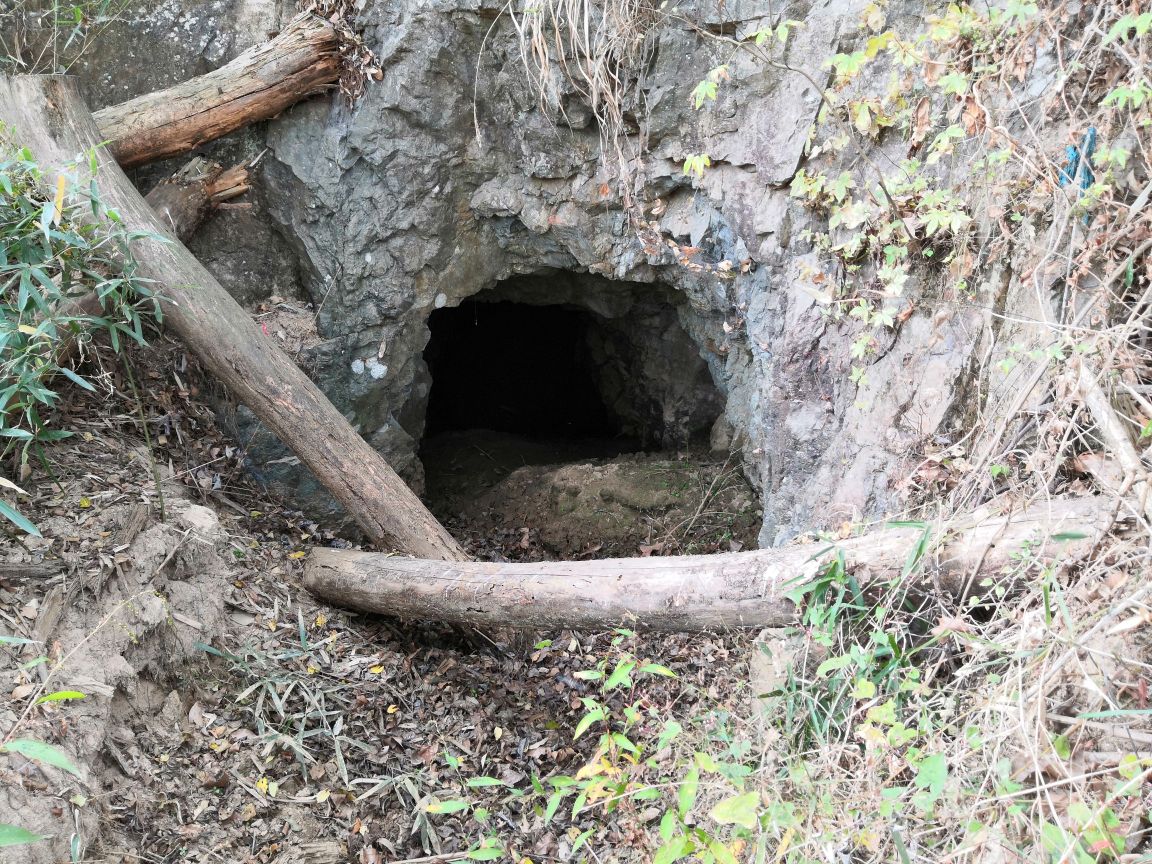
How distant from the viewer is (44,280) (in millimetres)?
2771

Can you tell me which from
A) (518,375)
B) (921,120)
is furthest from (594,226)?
(518,375)

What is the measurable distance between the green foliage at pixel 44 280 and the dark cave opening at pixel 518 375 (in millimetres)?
4123

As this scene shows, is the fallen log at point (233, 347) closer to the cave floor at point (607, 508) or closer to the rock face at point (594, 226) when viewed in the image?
the rock face at point (594, 226)

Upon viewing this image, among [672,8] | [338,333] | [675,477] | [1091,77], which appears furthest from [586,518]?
[1091,77]

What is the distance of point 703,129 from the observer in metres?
3.80

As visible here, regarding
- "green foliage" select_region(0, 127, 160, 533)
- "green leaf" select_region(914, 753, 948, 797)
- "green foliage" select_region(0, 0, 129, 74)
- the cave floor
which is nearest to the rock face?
the cave floor

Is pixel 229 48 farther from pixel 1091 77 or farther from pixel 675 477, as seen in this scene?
pixel 1091 77

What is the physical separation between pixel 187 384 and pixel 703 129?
9.46 feet

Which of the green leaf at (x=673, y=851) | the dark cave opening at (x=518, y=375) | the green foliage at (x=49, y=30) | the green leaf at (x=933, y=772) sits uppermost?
the green foliage at (x=49, y=30)

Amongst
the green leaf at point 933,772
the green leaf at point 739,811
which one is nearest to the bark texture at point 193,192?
the green leaf at point 739,811

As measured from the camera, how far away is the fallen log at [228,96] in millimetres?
4039

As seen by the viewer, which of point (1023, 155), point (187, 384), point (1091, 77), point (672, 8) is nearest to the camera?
point (1091, 77)

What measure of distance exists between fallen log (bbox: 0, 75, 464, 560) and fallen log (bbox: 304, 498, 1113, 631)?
0.75 feet

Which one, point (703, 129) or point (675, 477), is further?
point (675, 477)
